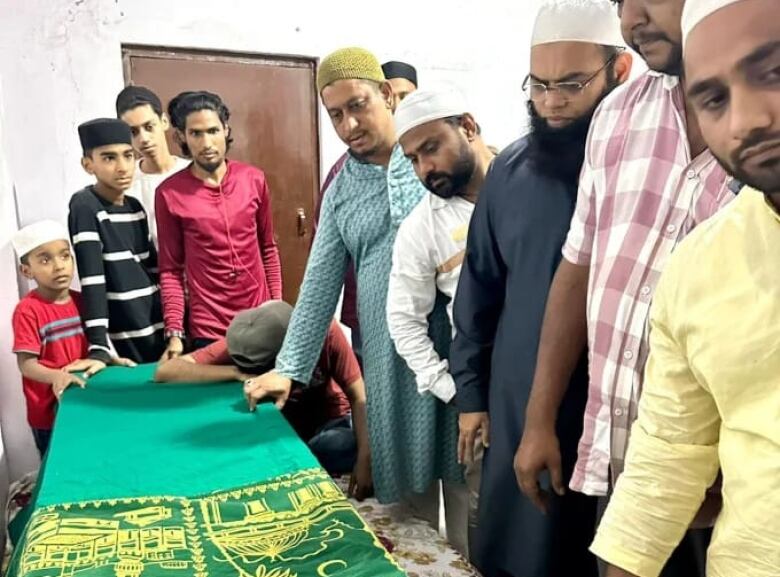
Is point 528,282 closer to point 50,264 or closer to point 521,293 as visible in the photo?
point 521,293

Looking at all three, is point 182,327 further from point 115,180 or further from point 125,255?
point 115,180

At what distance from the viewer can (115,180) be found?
2.45m

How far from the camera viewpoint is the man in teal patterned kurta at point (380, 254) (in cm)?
170

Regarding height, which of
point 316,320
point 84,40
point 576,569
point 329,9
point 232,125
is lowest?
point 576,569

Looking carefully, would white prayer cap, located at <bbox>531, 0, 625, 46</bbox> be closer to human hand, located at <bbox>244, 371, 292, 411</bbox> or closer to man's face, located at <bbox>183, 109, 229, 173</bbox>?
human hand, located at <bbox>244, 371, 292, 411</bbox>

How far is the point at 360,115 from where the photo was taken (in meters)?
1.73

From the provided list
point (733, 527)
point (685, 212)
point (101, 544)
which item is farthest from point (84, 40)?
point (733, 527)

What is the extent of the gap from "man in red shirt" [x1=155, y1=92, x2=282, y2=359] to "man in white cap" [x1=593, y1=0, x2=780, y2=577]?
1.98m

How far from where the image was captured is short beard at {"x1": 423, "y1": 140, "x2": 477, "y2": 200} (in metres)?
1.55

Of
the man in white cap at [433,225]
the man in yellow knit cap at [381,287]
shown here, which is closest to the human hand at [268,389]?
the man in yellow knit cap at [381,287]

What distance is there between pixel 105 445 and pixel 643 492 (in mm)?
1279

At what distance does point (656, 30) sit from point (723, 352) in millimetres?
465

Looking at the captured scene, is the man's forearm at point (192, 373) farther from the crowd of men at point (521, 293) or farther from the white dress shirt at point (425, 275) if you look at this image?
the white dress shirt at point (425, 275)

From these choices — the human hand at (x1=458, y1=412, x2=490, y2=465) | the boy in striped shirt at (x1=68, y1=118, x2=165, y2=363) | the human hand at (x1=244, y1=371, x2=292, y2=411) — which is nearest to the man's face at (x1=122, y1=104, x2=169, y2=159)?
the boy in striped shirt at (x1=68, y1=118, x2=165, y2=363)
